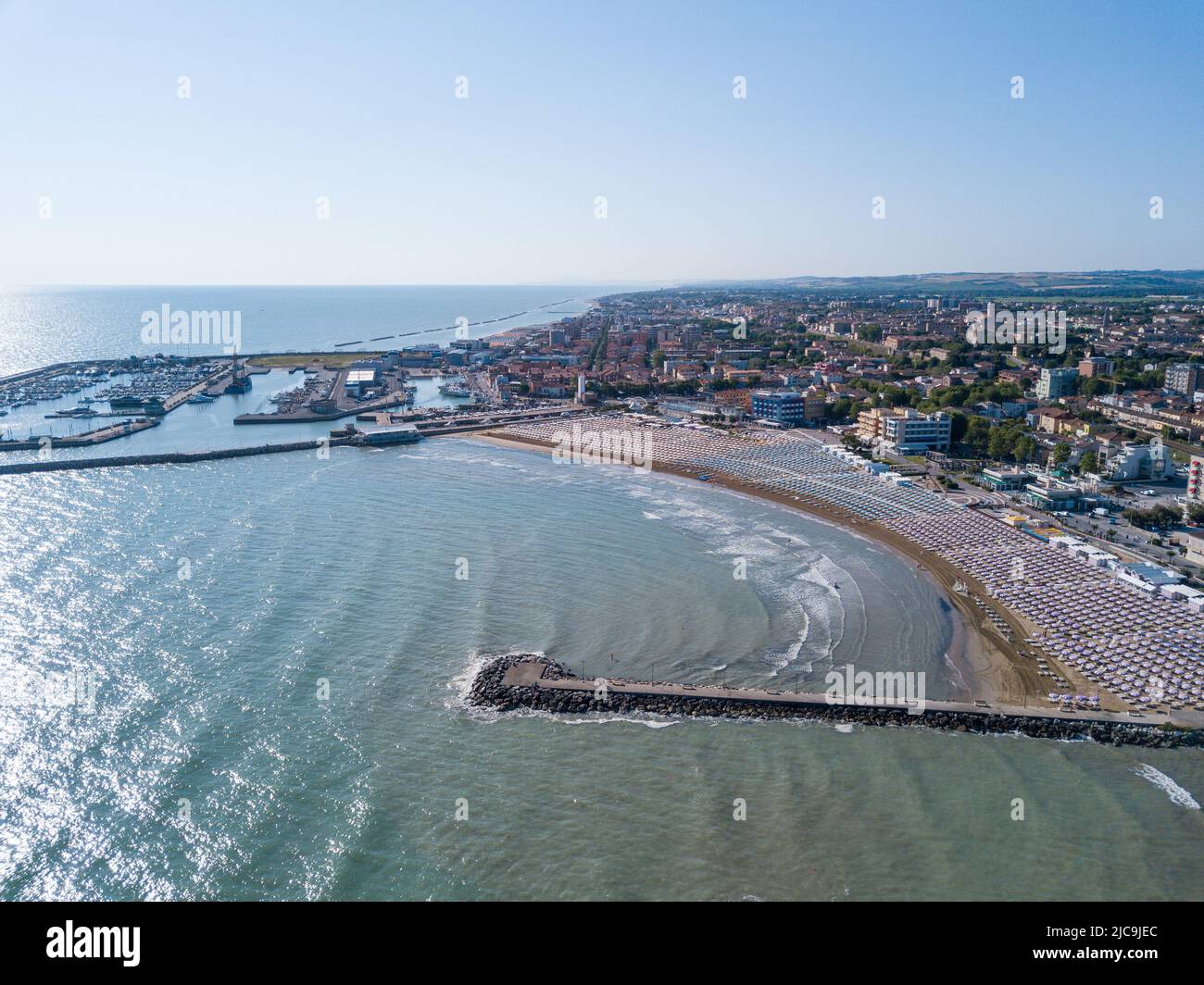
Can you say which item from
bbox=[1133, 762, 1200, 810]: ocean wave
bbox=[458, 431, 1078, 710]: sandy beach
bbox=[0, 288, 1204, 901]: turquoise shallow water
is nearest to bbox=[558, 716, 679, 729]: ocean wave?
bbox=[0, 288, 1204, 901]: turquoise shallow water

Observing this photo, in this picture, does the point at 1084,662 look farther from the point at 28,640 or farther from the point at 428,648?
the point at 28,640

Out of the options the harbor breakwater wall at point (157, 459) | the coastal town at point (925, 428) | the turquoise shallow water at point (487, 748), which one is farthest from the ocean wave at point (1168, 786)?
the harbor breakwater wall at point (157, 459)

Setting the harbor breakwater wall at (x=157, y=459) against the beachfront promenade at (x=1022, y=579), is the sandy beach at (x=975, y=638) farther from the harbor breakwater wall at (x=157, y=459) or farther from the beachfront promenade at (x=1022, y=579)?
the harbor breakwater wall at (x=157, y=459)

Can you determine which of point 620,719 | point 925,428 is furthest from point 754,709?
point 925,428

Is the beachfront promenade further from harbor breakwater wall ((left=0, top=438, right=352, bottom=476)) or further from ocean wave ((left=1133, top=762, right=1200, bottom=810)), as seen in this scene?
harbor breakwater wall ((left=0, top=438, right=352, bottom=476))
